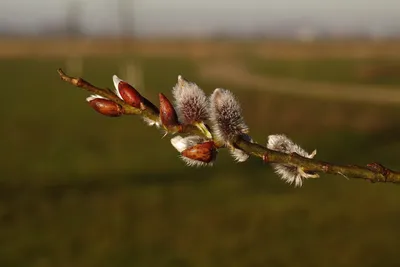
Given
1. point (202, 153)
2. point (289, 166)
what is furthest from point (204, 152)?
point (289, 166)

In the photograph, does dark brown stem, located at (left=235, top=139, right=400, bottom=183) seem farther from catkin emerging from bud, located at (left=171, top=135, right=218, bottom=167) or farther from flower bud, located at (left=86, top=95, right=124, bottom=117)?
flower bud, located at (left=86, top=95, right=124, bottom=117)

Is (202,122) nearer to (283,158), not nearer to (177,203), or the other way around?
(283,158)

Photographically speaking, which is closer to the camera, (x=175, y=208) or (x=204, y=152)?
(x=204, y=152)

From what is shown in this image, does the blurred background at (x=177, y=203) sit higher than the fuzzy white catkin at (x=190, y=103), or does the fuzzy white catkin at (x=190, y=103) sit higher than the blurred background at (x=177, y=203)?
the fuzzy white catkin at (x=190, y=103)

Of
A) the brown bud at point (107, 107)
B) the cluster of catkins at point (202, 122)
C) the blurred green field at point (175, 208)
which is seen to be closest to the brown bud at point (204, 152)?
the cluster of catkins at point (202, 122)

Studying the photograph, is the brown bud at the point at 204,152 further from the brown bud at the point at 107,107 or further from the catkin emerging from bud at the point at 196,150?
the brown bud at the point at 107,107

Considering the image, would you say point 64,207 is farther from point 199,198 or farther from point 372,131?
point 372,131

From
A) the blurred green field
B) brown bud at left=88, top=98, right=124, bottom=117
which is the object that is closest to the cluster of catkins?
brown bud at left=88, top=98, right=124, bottom=117

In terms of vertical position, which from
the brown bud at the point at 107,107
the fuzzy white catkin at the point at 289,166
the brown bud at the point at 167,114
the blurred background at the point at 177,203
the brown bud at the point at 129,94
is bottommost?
the blurred background at the point at 177,203
